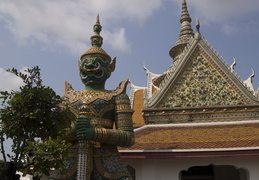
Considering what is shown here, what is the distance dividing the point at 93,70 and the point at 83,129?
138 centimetres

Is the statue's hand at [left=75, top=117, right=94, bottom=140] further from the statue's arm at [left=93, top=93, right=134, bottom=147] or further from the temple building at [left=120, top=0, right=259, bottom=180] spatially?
the temple building at [left=120, top=0, right=259, bottom=180]

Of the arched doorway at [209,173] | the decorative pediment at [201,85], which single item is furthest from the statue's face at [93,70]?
the arched doorway at [209,173]

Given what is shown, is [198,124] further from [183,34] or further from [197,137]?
[183,34]

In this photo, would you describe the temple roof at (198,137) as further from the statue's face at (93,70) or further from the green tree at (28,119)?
the green tree at (28,119)

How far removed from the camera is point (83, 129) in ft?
15.1

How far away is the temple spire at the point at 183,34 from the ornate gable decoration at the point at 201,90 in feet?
13.3

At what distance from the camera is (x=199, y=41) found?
9.20 metres

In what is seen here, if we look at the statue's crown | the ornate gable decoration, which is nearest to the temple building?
the ornate gable decoration

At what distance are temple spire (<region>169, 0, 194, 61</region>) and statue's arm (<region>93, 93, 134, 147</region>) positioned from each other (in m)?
7.91

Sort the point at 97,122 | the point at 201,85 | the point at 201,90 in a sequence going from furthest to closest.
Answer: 1. the point at 201,85
2. the point at 201,90
3. the point at 97,122

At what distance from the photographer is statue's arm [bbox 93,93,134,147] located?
15.7 ft

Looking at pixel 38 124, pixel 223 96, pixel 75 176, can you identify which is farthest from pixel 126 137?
pixel 223 96

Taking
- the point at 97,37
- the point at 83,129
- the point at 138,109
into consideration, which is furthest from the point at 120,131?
the point at 138,109

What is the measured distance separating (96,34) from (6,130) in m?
3.05
